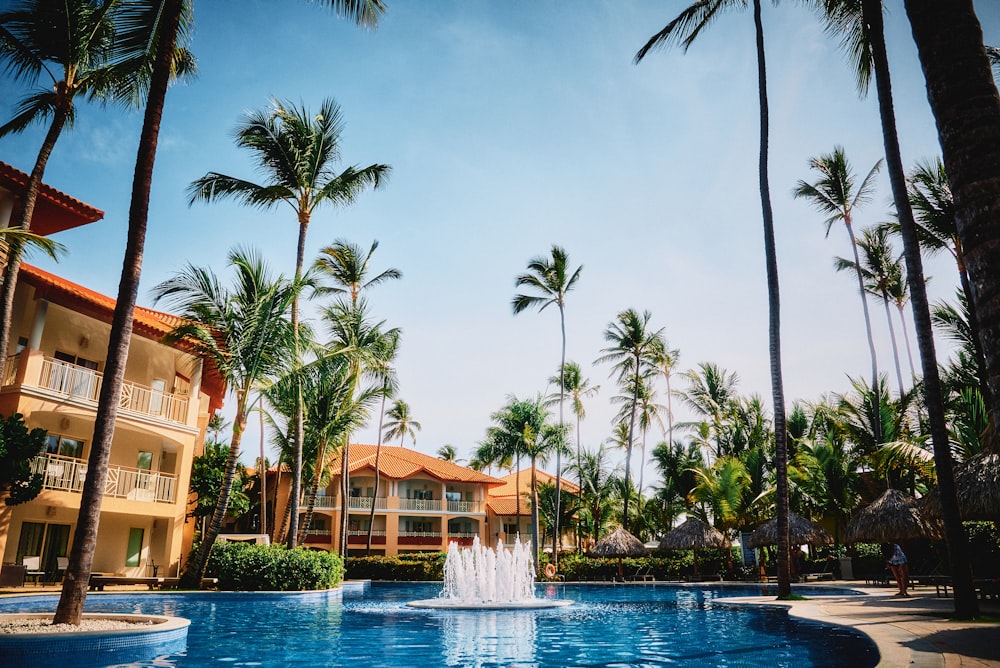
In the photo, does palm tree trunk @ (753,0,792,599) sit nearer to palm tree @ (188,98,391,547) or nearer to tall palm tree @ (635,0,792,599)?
tall palm tree @ (635,0,792,599)

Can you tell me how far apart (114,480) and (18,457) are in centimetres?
386

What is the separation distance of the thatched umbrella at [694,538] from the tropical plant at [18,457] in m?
22.6

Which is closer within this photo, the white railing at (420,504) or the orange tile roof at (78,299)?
the orange tile roof at (78,299)

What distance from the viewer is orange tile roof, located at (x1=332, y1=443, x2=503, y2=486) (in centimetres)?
4375

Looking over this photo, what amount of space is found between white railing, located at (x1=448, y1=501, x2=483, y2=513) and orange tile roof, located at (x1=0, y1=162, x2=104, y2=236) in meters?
32.6

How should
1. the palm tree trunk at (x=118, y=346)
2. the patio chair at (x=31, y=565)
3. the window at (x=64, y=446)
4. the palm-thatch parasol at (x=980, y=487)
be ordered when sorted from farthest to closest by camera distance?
the window at (x=64, y=446) → the patio chair at (x=31, y=565) → the palm-thatch parasol at (x=980, y=487) → the palm tree trunk at (x=118, y=346)

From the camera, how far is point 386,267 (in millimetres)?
29828

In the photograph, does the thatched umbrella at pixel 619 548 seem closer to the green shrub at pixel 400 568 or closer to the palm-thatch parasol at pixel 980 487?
the green shrub at pixel 400 568

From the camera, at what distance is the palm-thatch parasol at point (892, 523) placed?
53.5 feet

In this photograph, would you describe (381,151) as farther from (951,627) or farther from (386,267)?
(951,627)

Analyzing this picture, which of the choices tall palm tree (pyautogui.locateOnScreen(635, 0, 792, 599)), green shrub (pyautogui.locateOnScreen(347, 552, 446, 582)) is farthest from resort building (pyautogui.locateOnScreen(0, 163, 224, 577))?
tall palm tree (pyautogui.locateOnScreen(635, 0, 792, 599))

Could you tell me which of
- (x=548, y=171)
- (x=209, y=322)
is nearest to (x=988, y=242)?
(x=548, y=171)

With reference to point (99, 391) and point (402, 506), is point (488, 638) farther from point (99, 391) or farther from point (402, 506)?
point (402, 506)

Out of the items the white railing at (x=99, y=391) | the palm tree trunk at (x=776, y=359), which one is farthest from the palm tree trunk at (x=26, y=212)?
the palm tree trunk at (x=776, y=359)
